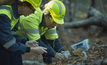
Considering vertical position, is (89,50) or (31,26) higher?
(31,26)

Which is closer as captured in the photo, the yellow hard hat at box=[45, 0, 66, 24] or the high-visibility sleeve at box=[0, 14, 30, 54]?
the high-visibility sleeve at box=[0, 14, 30, 54]

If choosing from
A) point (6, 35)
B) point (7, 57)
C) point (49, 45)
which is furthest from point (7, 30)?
point (49, 45)

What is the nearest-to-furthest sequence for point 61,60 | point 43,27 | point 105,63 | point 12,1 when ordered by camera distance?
1. point 105,63
2. point 12,1
3. point 61,60
4. point 43,27

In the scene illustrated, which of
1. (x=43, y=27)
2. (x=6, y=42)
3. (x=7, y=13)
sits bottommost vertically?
(x=6, y=42)

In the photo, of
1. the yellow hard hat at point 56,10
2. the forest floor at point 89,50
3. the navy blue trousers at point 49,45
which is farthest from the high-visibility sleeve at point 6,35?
the navy blue trousers at point 49,45

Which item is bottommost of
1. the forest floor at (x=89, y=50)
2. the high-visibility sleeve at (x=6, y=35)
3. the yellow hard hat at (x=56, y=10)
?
the forest floor at (x=89, y=50)

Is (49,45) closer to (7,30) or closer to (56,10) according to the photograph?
(56,10)

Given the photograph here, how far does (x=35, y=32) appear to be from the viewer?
3.31 meters

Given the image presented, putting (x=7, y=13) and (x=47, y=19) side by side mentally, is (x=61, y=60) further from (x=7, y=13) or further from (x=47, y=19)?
(x=7, y=13)

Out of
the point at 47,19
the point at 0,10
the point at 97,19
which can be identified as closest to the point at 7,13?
the point at 0,10

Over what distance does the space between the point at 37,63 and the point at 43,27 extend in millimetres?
1038

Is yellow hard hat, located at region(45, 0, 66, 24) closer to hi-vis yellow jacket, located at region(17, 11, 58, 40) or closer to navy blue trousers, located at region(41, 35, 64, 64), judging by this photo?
hi-vis yellow jacket, located at region(17, 11, 58, 40)

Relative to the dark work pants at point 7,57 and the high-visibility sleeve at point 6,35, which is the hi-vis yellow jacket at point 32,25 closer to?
the dark work pants at point 7,57

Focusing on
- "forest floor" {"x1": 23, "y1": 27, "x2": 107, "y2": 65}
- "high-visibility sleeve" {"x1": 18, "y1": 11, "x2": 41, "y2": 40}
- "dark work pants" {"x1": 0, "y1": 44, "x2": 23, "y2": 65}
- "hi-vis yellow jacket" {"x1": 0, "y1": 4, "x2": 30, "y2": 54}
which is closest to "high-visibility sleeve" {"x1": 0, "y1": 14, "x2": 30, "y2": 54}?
"hi-vis yellow jacket" {"x1": 0, "y1": 4, "x2": 30, "y2": 54}
